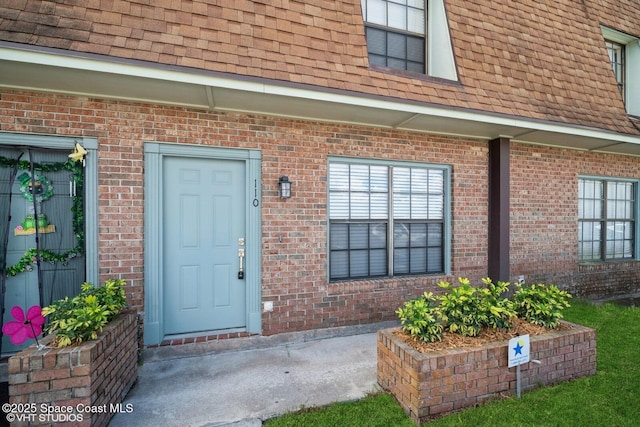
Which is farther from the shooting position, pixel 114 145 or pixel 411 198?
pixel 411 198

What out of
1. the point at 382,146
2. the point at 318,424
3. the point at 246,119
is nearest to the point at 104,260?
the point at 246,119

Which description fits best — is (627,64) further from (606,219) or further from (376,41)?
(376,41)

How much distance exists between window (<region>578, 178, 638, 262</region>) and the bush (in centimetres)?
438

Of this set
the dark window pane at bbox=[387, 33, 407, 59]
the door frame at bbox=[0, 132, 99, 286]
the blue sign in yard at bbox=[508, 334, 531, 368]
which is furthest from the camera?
the dark window pane at bbox=[387, 33, 407, 59]

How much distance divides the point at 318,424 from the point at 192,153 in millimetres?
3181

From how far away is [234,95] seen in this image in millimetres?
3541

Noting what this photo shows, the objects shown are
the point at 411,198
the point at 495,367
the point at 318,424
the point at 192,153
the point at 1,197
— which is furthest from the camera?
the point at 411,198

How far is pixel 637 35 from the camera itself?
673 cm

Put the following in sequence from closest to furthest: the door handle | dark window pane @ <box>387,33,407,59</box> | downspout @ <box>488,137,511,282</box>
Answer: the door handle
dark window pane @ <box>387,33,407,59</box>
downspout @ <box>488,137,511,282</box>

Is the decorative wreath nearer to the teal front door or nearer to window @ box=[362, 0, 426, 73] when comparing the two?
the teal front door

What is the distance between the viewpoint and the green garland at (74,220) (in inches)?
132

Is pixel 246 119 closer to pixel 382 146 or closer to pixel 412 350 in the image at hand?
pixel 382 146

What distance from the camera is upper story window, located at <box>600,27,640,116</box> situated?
268 inches

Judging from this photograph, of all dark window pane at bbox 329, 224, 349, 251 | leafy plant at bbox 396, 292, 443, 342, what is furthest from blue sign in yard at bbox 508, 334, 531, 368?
dark window pane at bbox 329, 224, 349, 251
